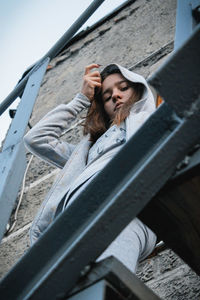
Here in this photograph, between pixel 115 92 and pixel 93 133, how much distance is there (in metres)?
0.24

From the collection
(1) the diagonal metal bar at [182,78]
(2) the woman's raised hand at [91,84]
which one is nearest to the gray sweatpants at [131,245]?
(1) the diagonal metal bar at [182,78]

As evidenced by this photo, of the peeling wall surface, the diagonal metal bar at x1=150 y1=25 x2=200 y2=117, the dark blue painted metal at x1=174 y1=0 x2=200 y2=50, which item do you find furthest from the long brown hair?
the diagonal metal bar at x1=150 y1=25 x2=200 y2=117

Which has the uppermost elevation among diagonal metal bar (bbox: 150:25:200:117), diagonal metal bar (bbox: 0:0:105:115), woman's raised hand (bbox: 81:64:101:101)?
diagonal metal bar (bbox: 0:0:105:115)

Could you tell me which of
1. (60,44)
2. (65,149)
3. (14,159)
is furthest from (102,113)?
(14,159)

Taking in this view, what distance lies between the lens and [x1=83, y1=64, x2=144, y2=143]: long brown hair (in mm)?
2344

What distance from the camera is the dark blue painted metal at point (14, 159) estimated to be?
154cm

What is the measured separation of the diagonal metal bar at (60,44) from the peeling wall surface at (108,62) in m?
0.97

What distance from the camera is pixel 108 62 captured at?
13.8ft

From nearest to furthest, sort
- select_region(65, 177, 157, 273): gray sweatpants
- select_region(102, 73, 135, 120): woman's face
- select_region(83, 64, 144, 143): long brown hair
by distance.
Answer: select_region(65, 177, 157, 273): gray sweatpants
select_region(83, 64, 144, 143): long brown hair
select_region(102, 73, 135, 120): woman's face

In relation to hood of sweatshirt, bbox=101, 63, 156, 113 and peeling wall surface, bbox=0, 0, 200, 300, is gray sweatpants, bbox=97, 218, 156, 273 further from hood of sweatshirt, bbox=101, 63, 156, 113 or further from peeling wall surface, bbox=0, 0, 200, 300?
hood of sweatshirt, bbox=101, 63, 156, 113

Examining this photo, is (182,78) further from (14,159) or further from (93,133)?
(93,133)

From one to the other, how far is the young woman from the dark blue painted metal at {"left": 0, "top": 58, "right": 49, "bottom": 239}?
28 cm

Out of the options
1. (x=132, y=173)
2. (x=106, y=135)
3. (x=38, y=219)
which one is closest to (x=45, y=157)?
(x=106, y=135)

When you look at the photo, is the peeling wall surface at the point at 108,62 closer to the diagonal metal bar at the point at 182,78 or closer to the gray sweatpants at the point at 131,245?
the gray sweatpants at the point at 131,245
